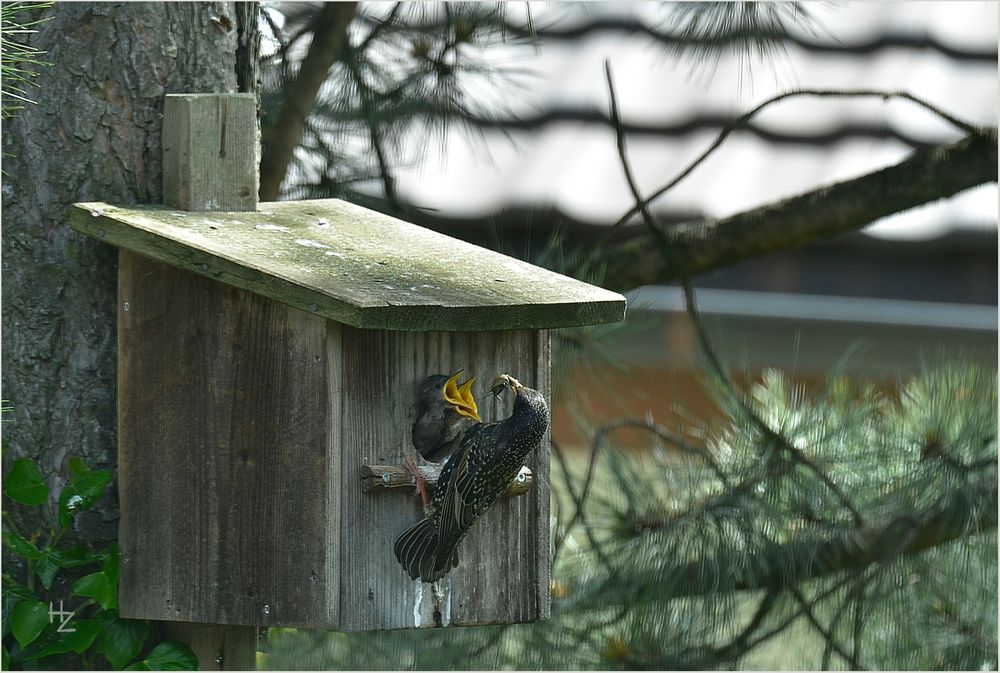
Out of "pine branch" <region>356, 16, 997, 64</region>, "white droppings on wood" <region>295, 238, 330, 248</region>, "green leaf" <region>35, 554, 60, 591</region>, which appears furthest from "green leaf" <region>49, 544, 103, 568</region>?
"pine branch" <region>356, 16, 997, 64</region>

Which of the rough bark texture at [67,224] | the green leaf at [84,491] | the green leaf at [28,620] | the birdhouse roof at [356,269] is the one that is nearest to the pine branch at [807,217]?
the birdhouse roof at [356,269]

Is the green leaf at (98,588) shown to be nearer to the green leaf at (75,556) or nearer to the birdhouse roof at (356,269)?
the green leaf at (75,556)

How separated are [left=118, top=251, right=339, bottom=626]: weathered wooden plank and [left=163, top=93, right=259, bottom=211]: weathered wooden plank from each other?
132 mm

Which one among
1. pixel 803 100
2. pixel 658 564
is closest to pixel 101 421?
pixel 658 564

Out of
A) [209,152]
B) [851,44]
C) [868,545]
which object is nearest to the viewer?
[209,152]

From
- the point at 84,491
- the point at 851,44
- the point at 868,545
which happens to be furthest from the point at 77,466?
the point at 851,44

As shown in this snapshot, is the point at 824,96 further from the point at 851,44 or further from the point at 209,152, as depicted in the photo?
the point at 851,44

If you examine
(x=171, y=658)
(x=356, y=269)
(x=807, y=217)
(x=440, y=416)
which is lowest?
(x=171, y=658)

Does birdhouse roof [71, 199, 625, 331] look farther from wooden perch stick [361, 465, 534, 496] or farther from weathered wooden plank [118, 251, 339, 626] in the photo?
wooden perch stick [361, 465, 534, 496]

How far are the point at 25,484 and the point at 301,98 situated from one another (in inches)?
36.9

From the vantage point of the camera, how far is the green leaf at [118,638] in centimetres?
166

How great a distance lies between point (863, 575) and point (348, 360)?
1.38 meters

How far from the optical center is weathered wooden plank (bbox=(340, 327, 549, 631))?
150cm

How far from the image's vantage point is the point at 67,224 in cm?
170
